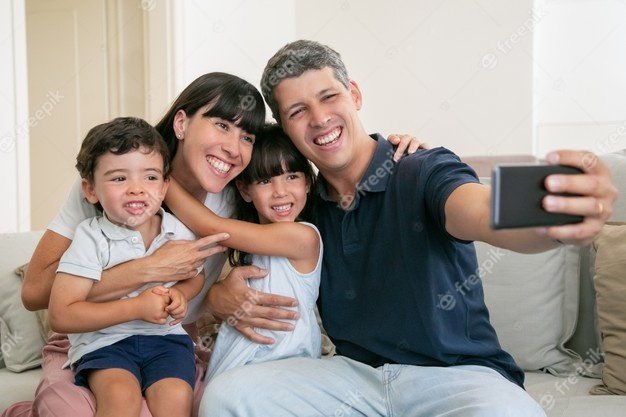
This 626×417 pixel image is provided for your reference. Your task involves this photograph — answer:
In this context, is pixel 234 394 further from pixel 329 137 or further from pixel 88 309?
pixel 329 137

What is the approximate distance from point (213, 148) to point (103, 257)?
366mm

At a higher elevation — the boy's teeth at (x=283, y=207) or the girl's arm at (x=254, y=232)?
the boy's teeth at (x=283, y=207)

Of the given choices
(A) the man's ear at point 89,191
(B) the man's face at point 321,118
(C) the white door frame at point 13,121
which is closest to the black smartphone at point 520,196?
(B) the man's face at point 321,118

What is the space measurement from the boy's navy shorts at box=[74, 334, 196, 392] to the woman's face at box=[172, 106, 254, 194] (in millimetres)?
391

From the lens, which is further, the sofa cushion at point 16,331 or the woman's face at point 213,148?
the sofa cushion at point 16,331

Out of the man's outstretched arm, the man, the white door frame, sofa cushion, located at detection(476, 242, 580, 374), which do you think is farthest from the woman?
the white door frame

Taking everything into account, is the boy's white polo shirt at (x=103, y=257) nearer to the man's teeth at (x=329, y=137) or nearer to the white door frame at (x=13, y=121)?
the man's teeth at (x=329, y=137)

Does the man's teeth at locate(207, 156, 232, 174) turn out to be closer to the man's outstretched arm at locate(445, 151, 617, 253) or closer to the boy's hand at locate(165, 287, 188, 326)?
the boy's hand at locate(165, 287, 188, 326)

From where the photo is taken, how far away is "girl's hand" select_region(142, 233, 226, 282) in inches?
58.6

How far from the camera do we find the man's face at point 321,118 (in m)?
1.63

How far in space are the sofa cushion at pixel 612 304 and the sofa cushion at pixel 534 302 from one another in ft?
0.47

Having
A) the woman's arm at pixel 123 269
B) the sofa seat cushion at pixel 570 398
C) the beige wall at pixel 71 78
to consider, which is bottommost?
the sofa seat cushion at pixel 570 398

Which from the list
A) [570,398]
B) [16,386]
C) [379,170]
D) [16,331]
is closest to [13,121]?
[16,331]

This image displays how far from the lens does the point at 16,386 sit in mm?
1790
